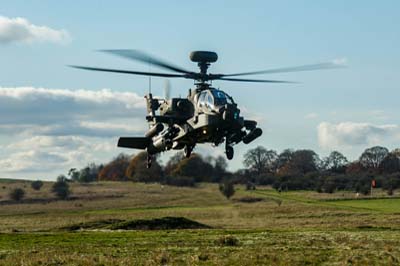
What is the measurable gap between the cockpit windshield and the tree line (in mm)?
40965

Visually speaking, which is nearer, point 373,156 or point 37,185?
point 37,185

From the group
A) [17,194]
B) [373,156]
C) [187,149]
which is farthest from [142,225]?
[373,156]

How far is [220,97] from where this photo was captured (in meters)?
38.2

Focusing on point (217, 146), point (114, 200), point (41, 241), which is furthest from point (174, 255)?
point (114, 200)

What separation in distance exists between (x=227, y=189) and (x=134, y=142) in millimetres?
51065

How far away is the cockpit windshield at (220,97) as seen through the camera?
37906 millimetres

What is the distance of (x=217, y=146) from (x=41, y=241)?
2255 cm

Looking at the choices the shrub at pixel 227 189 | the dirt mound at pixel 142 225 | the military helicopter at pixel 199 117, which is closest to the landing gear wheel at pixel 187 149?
the military helicopter at pixel 199 117

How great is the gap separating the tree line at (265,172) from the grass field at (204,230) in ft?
6.81

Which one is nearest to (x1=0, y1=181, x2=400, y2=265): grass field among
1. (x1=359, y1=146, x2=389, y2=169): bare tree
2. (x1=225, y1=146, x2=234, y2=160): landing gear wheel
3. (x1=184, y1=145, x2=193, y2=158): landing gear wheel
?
(x1=225, y1=146, x2=234, y2=160): landing gear wheel

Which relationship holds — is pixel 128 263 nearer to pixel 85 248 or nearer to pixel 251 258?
pixel 251 258

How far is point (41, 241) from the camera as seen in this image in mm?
57594

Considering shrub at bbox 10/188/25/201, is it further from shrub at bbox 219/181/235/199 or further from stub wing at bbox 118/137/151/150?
stub wing at bbox 118/137/151/150

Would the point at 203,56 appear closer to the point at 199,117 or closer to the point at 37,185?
the point at 199,117
